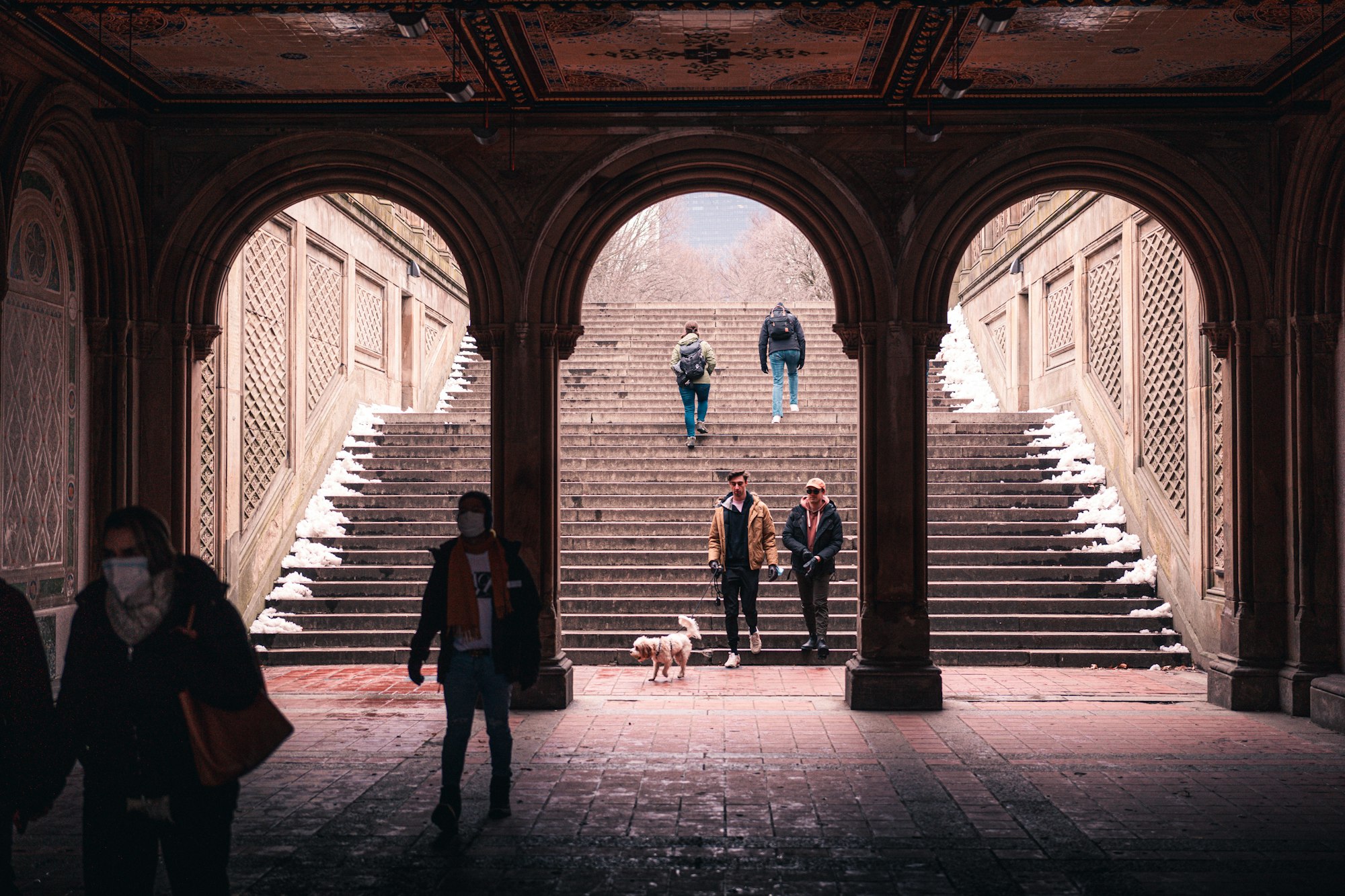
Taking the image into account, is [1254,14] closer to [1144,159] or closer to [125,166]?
[1144,159]

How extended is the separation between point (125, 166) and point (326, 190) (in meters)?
1.46

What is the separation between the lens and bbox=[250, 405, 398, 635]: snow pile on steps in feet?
40.0

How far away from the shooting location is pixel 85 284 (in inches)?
369

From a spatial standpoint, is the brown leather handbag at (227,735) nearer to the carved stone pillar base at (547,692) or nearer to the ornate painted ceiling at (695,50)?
the ornate painted ceiling at (695,50)

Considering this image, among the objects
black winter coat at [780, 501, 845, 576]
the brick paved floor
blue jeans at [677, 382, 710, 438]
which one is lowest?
the brick paved floor

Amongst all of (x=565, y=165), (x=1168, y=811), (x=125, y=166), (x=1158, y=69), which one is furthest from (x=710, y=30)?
(x=1168, y=811)

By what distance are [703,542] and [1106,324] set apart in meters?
5.35

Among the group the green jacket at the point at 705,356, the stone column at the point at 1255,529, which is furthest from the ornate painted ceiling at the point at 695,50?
the green jacket at the point at 705,356

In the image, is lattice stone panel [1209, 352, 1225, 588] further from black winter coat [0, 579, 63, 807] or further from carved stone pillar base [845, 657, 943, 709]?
black winter coat [0, 579, 63, 807]

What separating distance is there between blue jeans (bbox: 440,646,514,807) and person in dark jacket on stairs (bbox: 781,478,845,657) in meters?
5.39

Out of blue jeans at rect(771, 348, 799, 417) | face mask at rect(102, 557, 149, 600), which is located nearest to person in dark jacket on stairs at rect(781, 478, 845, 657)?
blue jeans at rect(771, 348, 799, 417)

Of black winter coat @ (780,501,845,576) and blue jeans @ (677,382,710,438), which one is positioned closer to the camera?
black winter coat @ (780,501,845,576)

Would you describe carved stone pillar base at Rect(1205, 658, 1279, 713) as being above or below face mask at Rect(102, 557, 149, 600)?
below

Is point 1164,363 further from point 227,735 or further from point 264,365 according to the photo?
point 227,735
